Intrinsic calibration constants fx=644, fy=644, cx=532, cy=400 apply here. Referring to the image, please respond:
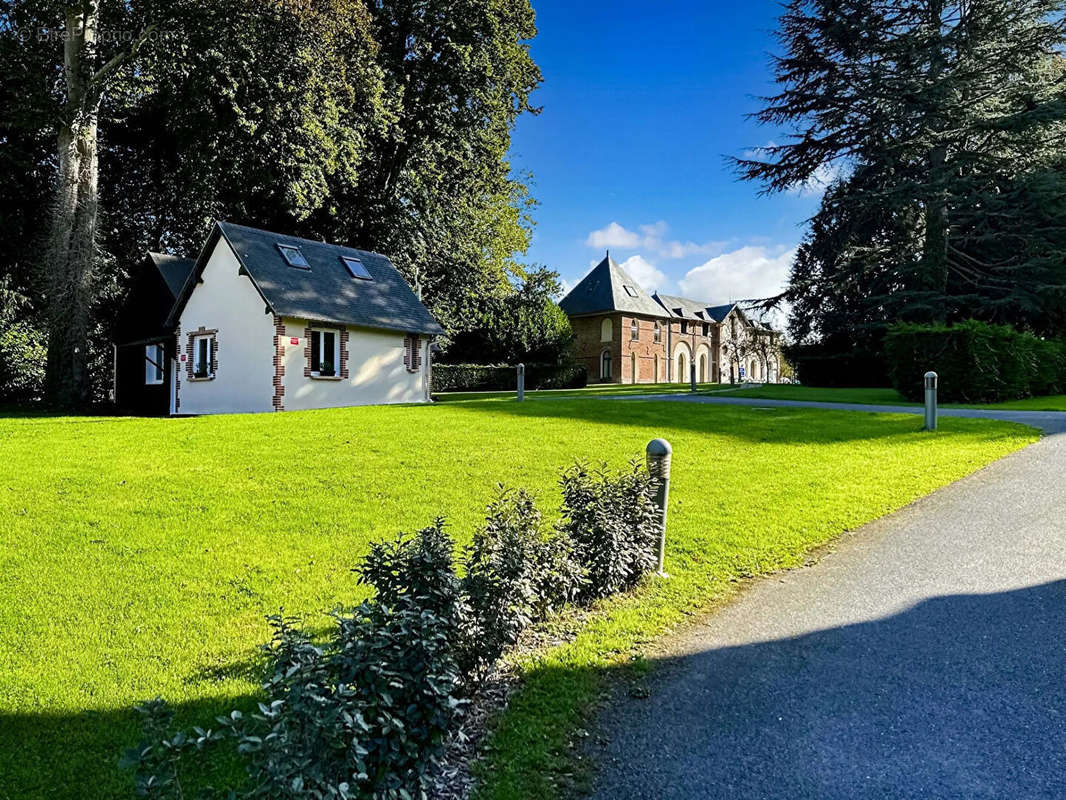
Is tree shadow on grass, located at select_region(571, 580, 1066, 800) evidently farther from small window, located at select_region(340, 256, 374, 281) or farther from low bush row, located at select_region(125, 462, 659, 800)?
small window, located at select_region(340, 256, 374, 281)

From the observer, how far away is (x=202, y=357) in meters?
23.1

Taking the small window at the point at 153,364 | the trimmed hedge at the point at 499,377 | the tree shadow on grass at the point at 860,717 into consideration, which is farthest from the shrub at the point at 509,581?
the trimmed hedge at the point at 499,377

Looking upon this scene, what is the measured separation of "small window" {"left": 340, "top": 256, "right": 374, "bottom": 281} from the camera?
80.0 feet

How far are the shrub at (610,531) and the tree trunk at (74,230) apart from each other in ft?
69.8

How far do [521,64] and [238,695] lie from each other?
3036cm

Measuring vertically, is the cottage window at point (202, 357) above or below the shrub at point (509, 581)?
above

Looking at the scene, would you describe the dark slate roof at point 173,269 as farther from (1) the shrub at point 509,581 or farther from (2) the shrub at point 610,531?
(1) the shrub at point 509,581

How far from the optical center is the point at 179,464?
9.20 meters

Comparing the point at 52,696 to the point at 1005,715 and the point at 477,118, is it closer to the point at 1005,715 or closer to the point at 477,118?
the point at 1005,715

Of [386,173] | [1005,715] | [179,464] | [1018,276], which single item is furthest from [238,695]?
[1018,276]

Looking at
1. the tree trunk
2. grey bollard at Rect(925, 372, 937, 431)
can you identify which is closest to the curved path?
grey bollard at Rect(925, 372, 937, 431)

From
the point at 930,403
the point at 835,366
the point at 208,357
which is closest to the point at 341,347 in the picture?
the point at 208,357

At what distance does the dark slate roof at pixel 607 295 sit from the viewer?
5266cm

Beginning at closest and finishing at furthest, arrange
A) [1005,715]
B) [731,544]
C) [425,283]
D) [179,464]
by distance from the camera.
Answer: [1005,715] < [731,544] < [179,464] < [425,283]
